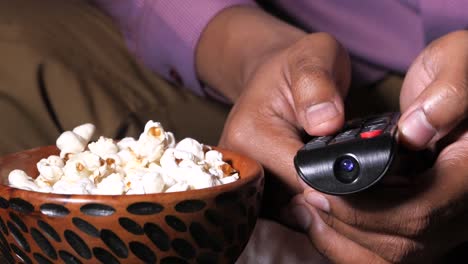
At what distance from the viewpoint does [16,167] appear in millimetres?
522

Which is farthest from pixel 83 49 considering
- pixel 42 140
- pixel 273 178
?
pixel 273 178

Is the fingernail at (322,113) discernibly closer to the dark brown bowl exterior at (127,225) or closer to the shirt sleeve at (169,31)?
the dark brown bowl exterior at (127,225)

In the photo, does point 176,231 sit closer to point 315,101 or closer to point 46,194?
point 46,194

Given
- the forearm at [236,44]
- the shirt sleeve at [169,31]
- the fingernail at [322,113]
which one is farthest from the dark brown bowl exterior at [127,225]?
the shirt sleeve at [169,31]

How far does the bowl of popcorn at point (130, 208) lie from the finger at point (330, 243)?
0.10 m

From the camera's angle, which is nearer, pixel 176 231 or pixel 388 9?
pixel 176 231

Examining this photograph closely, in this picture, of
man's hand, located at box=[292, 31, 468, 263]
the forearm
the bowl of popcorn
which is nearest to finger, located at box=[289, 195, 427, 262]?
man's hand, located at box=[292, 31, 468, 263]

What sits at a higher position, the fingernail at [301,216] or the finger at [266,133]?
the finger at [266,133]

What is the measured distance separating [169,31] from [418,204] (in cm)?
53

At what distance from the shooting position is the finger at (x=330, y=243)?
22.6 inches

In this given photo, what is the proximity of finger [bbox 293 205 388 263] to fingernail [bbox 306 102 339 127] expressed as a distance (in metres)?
0.08

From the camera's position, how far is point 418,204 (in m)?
0.55

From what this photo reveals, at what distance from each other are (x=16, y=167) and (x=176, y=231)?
161 millimetres

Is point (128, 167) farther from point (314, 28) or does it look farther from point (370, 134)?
point (314, 28)
